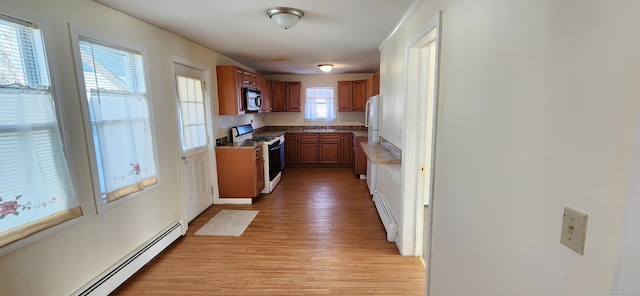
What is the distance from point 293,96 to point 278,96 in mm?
381

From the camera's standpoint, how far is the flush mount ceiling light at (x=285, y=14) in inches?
88.0

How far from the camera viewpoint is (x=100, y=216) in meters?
2.11

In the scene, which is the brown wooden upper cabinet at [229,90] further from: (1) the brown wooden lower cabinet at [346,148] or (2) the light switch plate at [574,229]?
(2) the light switch plate at [574,229]

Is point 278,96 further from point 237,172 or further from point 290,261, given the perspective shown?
point 290,261

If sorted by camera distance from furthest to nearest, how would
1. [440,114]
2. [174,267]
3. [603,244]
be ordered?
[174,267]
[440,114]
[603,244]

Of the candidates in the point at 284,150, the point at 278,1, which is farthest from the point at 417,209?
the point at 284,150

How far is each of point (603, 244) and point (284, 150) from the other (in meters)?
6.07

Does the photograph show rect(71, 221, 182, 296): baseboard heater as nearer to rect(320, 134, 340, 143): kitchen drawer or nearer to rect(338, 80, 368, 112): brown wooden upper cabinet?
rect(320, 134, 340, 143): kitchen drawer

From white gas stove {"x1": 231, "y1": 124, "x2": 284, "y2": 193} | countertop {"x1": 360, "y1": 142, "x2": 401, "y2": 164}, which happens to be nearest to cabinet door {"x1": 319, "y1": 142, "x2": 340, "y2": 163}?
white gas stove {"x1": 231, "y1": 124, "x2": 284, "y2": 193}

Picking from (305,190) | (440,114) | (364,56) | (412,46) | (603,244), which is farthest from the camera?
(305,190)

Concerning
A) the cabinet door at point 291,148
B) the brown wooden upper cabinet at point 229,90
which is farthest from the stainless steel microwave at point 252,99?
the cabinet door at point 291,148

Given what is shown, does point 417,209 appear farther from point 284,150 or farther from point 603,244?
point 284,150

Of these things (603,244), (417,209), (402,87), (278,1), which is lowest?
(417,209)

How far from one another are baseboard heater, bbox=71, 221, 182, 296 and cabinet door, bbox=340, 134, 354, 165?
13.5 ft
